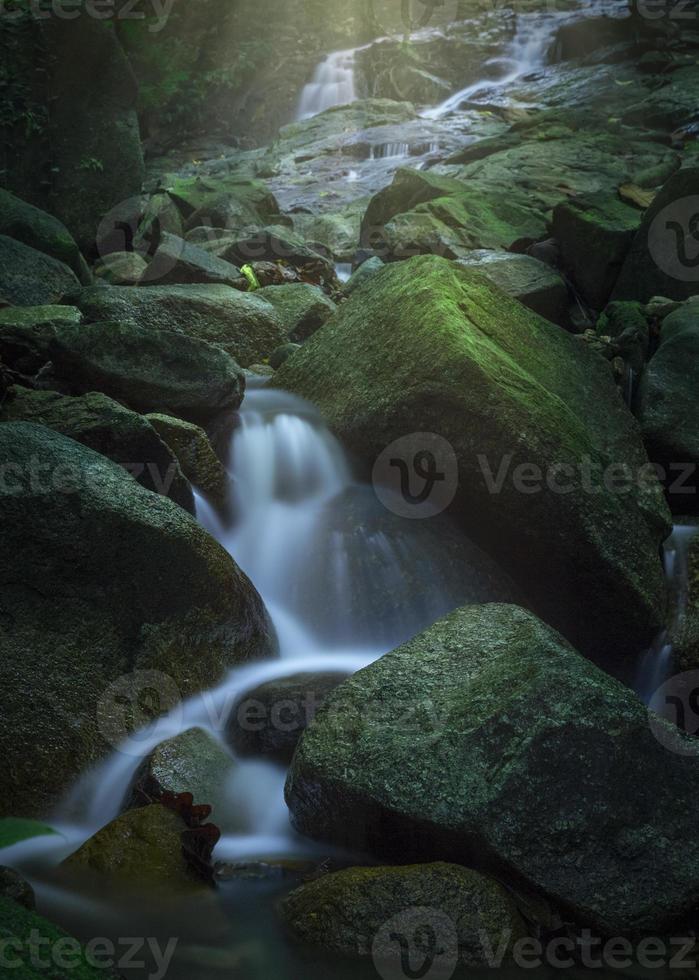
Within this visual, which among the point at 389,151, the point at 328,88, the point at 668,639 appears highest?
the point at 328,88

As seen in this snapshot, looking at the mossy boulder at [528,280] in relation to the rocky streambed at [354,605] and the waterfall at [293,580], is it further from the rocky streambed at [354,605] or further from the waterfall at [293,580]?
the waterfall at [293,580]

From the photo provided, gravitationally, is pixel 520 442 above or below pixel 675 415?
above

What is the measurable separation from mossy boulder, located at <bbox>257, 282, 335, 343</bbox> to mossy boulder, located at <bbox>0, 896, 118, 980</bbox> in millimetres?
6394

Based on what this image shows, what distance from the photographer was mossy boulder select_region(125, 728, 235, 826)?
332cm

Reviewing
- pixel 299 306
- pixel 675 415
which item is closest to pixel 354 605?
pixel 675 415

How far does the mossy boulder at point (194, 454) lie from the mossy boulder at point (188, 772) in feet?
6.13

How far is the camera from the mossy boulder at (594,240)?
8.82 m

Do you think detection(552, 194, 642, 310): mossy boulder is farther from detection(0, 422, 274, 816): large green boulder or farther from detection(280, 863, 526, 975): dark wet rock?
detection(280, 863, 526, 975): dark wet rock

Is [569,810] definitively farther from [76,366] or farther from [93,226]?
[93,226]

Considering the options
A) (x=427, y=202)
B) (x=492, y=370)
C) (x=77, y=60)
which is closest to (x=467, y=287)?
(x=492, y=370)

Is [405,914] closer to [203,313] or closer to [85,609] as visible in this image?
[85,609]

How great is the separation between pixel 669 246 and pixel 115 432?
608cm

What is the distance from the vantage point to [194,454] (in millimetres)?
5121

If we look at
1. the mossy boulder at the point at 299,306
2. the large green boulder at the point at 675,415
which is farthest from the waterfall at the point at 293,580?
the mossy boulder at the point at 299,306
